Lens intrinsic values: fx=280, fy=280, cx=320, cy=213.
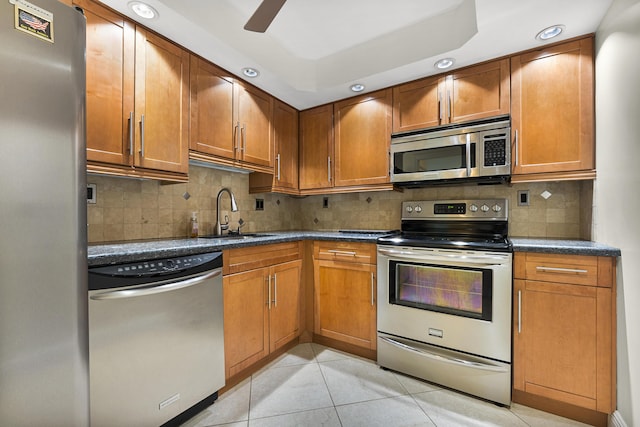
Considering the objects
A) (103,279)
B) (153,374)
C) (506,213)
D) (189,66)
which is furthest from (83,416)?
(506,213)

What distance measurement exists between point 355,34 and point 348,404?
2.58m

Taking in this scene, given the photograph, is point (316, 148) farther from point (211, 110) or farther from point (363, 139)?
point (211, 110)

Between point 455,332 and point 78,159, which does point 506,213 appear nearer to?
point 455,332

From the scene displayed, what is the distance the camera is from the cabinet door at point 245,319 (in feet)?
5.83

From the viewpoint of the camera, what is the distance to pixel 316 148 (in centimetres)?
282

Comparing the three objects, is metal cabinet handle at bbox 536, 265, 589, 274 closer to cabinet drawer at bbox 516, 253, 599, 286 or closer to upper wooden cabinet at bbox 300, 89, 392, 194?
cabinet drawer at bbox 516, 253, 599, 286

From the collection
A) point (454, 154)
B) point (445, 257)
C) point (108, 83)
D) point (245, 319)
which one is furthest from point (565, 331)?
point (108, 83)

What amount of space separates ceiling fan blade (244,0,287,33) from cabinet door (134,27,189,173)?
0.77m

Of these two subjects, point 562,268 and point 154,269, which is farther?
point 562,268

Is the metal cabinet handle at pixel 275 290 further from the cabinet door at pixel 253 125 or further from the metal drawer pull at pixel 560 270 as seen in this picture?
the metal drawer pull at pixel 560 270

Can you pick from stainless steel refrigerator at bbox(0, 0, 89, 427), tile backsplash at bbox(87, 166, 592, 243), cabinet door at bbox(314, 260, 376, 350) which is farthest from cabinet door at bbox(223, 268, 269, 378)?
stainless steel refrigerator at bbox(0, 0, 89, 427)

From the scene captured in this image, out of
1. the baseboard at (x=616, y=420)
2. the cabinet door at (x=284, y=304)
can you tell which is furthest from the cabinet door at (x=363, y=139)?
the baseboard at (x=616, y=420)

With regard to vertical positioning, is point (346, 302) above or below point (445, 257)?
below

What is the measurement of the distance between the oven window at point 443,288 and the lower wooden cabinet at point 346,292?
203mm
